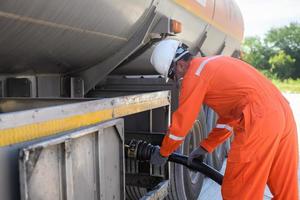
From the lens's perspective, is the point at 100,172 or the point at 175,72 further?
the point at 175,72

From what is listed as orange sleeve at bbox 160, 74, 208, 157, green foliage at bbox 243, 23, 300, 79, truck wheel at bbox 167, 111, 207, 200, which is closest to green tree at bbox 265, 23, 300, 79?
green foliage at bbox 243, 23, 300, 79

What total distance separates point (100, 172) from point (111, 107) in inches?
15.2

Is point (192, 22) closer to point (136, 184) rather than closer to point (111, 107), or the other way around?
point (136, 184)

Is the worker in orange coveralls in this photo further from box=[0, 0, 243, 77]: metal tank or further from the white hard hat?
box=[0, 0, 243, 77]: metal tank

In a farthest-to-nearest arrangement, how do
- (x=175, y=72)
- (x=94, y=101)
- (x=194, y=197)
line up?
(x=194, y=197) → (x=175, y=72) → (x=94, y=101)

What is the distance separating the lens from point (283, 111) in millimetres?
2977

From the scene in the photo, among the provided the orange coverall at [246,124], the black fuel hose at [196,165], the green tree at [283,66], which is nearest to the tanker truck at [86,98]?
the black fuel hose at [196,165]

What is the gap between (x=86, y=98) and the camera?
2.58 meters

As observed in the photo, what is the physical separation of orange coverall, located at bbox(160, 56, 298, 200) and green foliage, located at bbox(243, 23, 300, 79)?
3735 centimetres

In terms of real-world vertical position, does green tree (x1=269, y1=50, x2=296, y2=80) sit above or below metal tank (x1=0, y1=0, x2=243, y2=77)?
below

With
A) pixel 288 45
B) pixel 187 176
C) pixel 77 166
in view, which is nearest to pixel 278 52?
pixel 288 45

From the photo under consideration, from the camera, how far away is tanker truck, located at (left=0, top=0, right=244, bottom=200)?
1837 millimetres

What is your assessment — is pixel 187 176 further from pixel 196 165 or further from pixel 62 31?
pixel 62 31

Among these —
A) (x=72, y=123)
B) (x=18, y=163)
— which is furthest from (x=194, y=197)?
(x=18, y=163)
